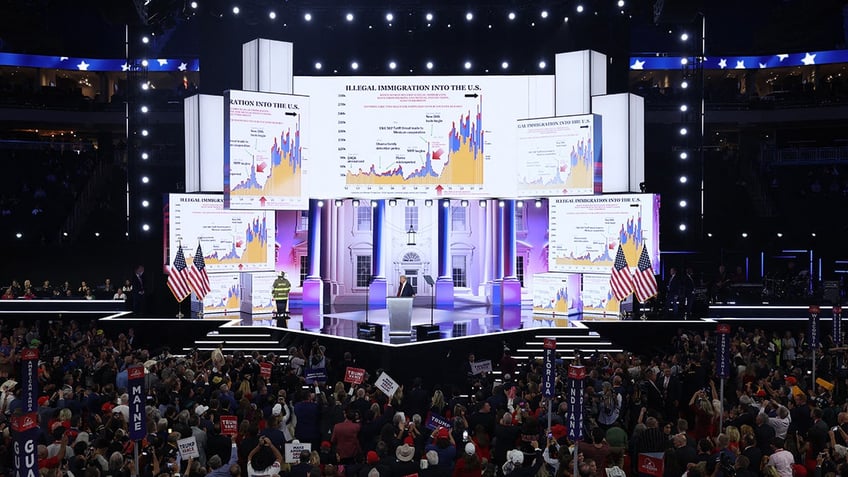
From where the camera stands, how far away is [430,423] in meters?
12.8

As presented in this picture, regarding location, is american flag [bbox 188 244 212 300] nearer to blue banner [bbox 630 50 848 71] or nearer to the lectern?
the lectern

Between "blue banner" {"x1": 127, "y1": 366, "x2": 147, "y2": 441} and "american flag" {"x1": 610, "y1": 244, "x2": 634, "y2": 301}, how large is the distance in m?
18.1

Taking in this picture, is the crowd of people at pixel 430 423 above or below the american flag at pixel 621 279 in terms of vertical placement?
below

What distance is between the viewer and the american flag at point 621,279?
2670 cm

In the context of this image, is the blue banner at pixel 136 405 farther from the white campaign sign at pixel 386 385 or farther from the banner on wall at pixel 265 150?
the banner on wall at pixel 265 150

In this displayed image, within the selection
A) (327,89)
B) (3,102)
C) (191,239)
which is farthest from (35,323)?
(3,102)

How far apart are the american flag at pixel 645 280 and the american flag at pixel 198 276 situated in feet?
42.8

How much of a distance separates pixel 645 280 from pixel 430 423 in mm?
15464

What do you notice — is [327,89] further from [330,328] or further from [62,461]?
[62,461]

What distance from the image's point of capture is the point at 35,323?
90.3ft

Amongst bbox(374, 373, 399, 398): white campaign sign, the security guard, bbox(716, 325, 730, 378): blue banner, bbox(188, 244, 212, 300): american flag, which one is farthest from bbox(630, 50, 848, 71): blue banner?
bbox(374, 373, 399, 398): white campaign sign

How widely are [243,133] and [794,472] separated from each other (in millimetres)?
19276

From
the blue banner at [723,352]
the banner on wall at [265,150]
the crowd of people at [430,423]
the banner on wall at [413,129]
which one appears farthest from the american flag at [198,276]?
the blue banner at [723,352]

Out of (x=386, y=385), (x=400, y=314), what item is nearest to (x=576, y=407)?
(x=386, y=385)
